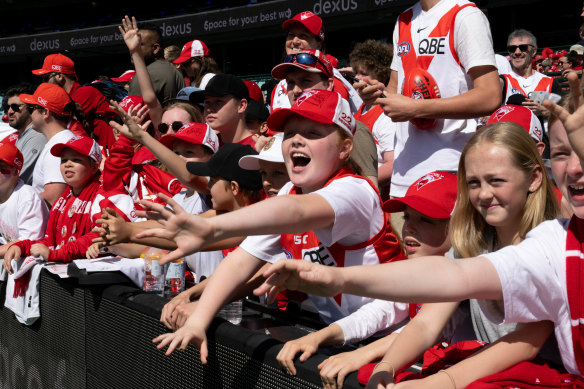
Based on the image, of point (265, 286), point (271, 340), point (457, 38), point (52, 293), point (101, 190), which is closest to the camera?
point (265, 286)

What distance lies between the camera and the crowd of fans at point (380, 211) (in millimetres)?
1843

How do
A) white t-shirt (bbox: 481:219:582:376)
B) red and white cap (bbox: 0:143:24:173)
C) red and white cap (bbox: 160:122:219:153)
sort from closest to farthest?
white t-shirt (bbox: 481:219:582:376) < red and white cap (bbox: 160:122:219:153) < red and white cap (bbox: 0:143:24:173)

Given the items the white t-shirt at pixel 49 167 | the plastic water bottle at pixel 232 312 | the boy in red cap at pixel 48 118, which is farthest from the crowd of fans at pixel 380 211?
the boy in red cap at pixel 48 118

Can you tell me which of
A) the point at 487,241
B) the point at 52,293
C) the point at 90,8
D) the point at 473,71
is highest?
the point at 90,8

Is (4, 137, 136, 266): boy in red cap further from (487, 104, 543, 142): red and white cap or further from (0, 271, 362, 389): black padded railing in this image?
(487, 104, 543, 142): red and white cap

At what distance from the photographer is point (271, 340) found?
2488mm

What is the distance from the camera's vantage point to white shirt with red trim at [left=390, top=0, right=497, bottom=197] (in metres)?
3.22

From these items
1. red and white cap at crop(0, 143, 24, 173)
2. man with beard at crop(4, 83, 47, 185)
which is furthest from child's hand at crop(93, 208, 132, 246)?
man with beard at crop(4, 83, 47, 185)

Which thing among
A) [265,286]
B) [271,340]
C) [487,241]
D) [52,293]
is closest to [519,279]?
[487,241]

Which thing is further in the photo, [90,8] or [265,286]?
[90,8]

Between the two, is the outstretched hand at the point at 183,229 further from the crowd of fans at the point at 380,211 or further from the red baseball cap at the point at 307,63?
the red baseball cap at the point at 307,63

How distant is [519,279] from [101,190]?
3559 mm

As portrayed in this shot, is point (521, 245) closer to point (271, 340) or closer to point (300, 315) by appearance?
point (271, 340)

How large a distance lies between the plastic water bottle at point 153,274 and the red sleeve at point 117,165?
1.15 meters
